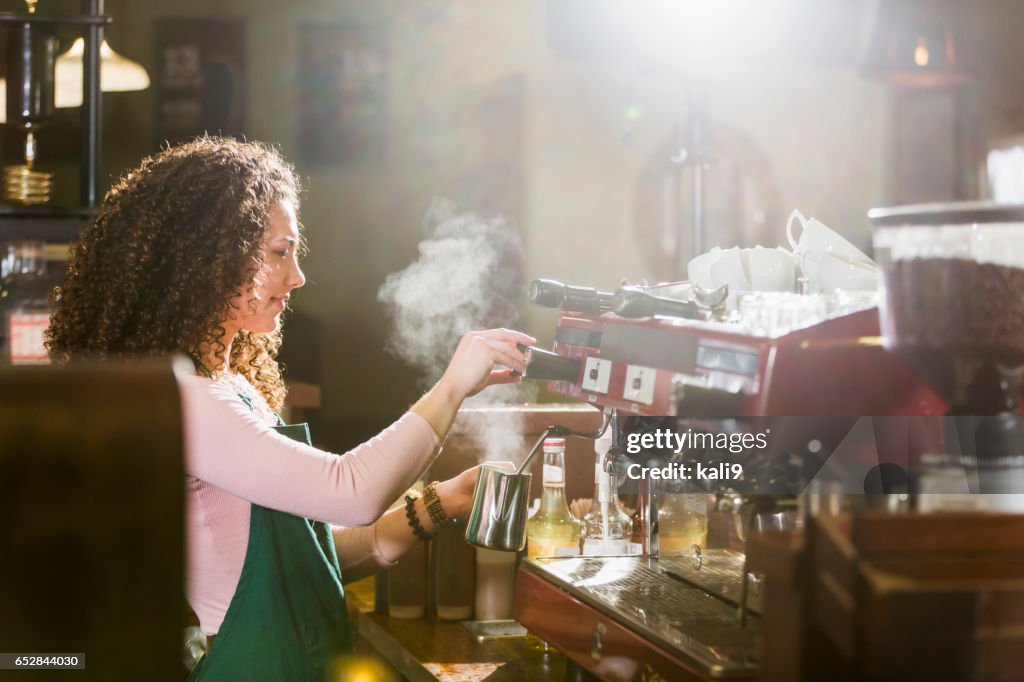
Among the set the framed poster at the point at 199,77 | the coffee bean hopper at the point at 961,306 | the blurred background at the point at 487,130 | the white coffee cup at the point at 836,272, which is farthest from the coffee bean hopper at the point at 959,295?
the framed poster at the point at 199,77

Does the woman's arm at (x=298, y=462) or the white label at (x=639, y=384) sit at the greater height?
the white label at (x=639, y=384)

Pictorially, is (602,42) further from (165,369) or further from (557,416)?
(165,369)

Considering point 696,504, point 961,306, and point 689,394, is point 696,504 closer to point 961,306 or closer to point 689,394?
point 689,394

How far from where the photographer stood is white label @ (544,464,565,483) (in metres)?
1.69

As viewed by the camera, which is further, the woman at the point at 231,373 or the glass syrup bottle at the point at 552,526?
the glass syrup bottle at the point at 552,526

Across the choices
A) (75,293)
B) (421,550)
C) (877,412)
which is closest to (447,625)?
(421,550)

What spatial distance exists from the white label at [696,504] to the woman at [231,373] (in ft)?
0.96

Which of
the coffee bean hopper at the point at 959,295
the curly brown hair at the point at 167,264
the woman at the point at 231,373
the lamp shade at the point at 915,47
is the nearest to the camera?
the coffee bean hopper at the point at 959,295

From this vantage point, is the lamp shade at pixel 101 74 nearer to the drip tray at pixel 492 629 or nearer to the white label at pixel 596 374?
the drip tray at pixel 492 629

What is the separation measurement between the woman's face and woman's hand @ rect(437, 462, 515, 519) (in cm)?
34

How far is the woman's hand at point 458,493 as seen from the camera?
1.59 m

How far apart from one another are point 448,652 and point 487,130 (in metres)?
1.91

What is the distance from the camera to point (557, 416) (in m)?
2.01

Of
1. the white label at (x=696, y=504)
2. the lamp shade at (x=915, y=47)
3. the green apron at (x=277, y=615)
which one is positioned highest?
the lamp shade at (x=915, y=47)
